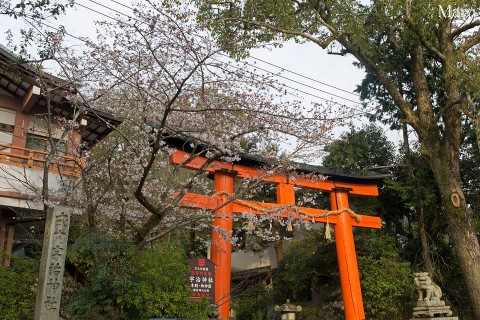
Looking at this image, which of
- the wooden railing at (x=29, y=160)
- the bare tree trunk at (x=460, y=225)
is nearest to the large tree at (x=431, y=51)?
the bare tree trunk at (x=460, y=225)

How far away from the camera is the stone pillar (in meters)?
4.72

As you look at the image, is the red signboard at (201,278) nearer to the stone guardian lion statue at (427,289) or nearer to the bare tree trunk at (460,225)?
the stone guardian lion statue at (427,289)

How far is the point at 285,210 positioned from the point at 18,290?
5.73 m

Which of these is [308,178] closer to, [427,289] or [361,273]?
[361,273]

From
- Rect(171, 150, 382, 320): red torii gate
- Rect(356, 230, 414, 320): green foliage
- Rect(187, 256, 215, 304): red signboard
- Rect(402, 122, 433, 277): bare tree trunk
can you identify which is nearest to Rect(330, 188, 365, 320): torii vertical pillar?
Rect(171, 150, 382, 320): red torii gate

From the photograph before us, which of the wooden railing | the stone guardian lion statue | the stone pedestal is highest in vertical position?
the wooden railing

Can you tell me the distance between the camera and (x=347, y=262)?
42.2 feet

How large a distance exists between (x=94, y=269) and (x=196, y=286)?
2221 millimetres

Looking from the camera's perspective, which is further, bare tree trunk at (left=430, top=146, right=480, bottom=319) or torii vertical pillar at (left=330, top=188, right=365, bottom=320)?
torii vertical pillar at (left=330, top=188, right=365, bottom=320)

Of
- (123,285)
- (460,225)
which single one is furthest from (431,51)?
(123,285)

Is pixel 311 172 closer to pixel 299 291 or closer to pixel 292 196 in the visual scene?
pixel 292 196

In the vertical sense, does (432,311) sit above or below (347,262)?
below

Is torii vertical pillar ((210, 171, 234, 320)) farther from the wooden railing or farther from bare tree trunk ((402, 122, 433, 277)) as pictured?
bare tree trunk ((402, 122, 433, 277))

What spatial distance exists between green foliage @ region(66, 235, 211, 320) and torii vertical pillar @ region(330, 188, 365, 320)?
591 cm
